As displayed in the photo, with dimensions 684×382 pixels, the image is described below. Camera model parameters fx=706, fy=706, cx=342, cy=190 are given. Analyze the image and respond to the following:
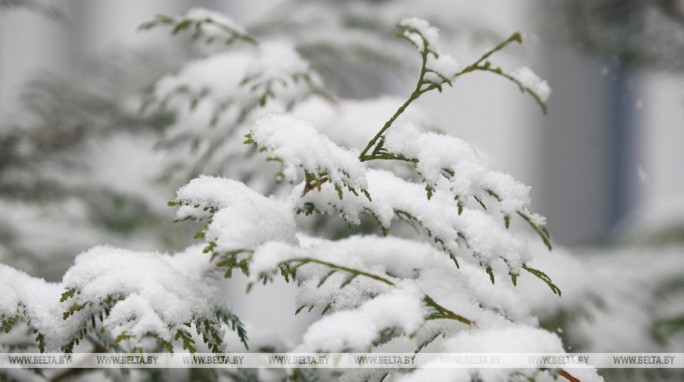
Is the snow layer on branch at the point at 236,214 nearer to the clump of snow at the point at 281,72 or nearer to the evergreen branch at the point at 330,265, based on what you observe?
the evergreen branch at the point at 330,265

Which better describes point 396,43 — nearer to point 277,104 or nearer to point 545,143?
point 277,104

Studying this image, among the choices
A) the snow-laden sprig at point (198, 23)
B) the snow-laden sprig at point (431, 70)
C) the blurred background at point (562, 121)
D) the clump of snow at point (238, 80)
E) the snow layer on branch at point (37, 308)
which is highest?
the blurred background at point (562, 121)

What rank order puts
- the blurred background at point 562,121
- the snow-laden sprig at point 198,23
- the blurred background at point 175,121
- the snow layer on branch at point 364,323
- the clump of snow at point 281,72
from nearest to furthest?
the snow layer on branch at point 364,323 → the snow-laden sprig at point 198,23 → the clump of snow at point 281,72 → the blurred background at point 175,121 → the blurred background at point 562,121

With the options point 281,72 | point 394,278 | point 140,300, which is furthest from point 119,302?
point 281,72

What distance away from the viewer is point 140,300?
591mm

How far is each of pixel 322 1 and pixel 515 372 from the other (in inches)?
67.2

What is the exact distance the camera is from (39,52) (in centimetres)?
477

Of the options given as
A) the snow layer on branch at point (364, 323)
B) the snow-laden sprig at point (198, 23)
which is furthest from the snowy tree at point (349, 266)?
the snow-laden sprig at point (198, 23)

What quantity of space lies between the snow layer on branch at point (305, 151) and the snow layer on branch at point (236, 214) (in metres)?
0.06

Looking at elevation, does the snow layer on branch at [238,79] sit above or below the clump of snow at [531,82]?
above

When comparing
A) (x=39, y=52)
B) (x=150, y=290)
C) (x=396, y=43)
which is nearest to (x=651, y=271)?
(x=396, y=43)

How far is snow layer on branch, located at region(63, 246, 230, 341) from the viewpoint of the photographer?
0.58m

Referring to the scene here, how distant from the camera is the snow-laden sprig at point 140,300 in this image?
1.89 feet

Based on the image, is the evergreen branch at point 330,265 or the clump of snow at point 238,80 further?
the clump of snow at point 238,80
